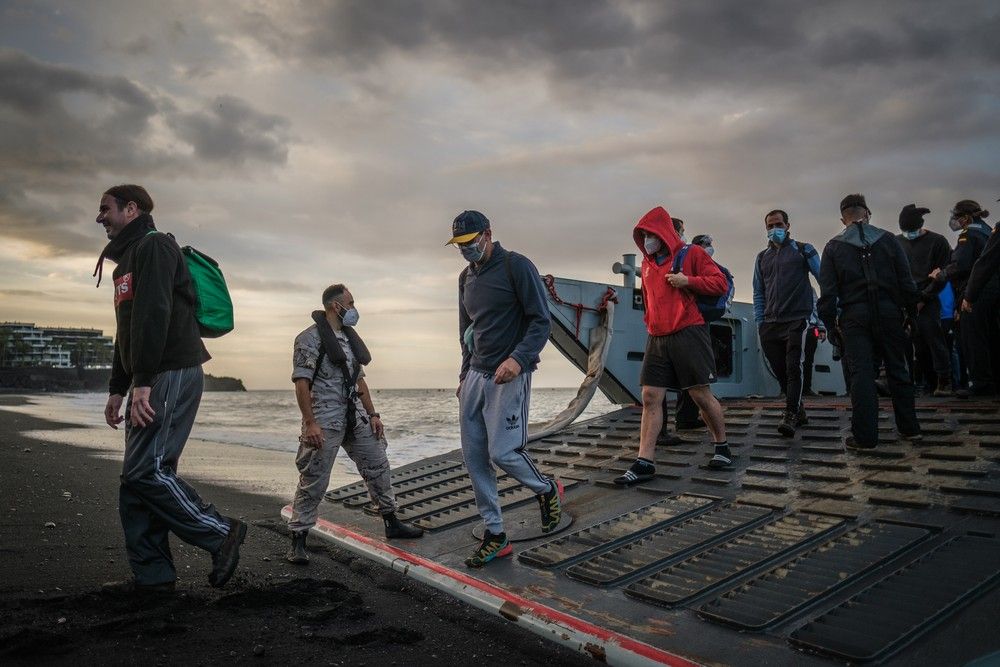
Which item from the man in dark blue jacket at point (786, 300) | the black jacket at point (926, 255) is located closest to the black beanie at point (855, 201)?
the man in dark blue jacket at point (786, 300)

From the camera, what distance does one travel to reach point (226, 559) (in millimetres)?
3551

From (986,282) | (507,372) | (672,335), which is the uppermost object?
(986,282)

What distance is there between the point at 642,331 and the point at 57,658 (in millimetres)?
7471

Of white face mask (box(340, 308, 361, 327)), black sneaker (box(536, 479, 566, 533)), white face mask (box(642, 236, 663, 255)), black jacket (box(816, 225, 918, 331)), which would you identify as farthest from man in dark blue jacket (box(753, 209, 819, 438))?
white face mask (box(340, 308, 361, 327))

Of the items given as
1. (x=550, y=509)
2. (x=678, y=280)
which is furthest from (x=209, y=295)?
(x=678, y=280)

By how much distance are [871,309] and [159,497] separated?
192 inches

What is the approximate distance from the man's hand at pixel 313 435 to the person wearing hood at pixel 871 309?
3779 millimetres

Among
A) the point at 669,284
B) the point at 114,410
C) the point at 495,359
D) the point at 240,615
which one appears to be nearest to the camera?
the point at 240,615

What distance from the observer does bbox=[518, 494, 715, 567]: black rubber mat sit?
3922mm

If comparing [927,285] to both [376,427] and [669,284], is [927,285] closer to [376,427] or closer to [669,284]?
[669,284]

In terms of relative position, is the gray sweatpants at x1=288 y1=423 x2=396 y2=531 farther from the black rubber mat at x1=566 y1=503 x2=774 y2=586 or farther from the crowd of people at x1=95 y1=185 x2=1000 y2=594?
the black rubber mat at x1=566 y1=503 x2=774 y2=586

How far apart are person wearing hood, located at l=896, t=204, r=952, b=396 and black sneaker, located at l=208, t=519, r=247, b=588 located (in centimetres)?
662

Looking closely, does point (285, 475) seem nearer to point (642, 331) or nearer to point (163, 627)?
point (642, 331)

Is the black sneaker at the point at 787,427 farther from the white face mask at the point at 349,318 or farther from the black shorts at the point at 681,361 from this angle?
the white face mask at the point at 349,318
